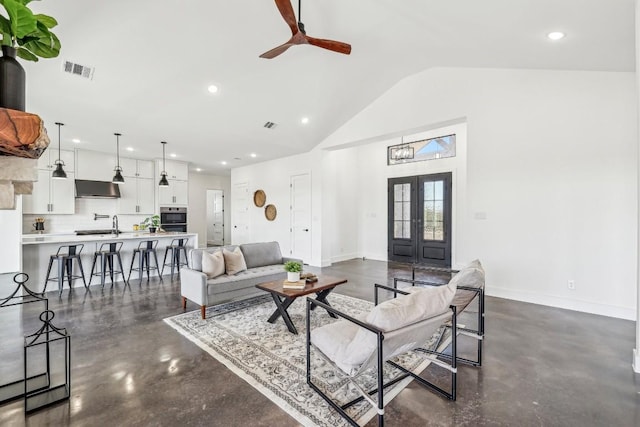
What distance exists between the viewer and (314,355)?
9.08ft

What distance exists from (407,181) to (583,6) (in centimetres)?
537

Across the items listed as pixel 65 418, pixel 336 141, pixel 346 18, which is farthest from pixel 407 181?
pixel 65 418

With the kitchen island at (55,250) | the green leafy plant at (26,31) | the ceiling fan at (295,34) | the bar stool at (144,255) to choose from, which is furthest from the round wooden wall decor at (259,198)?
the green leafy plant at (26,31)

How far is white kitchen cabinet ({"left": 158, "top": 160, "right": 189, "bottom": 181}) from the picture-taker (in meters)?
8.51

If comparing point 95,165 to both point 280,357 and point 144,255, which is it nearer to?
point 144,255

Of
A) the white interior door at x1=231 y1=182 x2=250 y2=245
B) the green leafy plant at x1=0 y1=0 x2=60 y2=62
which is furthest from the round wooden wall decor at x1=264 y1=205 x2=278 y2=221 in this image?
the green leafy plant at x1=0 y1=0 x2=60 y2=62

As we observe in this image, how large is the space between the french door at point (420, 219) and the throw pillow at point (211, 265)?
5.17 m

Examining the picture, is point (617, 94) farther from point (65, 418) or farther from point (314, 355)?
point (65, 418)

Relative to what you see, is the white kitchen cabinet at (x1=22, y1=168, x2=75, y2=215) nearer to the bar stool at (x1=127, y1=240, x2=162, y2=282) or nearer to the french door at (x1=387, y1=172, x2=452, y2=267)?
the bar stool at (x1=127, y1=240, x2=162, y2=282)

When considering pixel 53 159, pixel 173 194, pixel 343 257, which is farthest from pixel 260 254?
pixel 53 159

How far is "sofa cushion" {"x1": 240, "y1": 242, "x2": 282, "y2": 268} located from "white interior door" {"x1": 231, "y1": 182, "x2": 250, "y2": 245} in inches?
174

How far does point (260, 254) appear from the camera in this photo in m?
4.83

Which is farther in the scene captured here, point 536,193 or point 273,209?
point 273,209

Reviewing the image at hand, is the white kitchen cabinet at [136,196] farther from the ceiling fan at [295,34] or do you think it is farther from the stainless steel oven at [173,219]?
the ceiling fan at [295,34]
